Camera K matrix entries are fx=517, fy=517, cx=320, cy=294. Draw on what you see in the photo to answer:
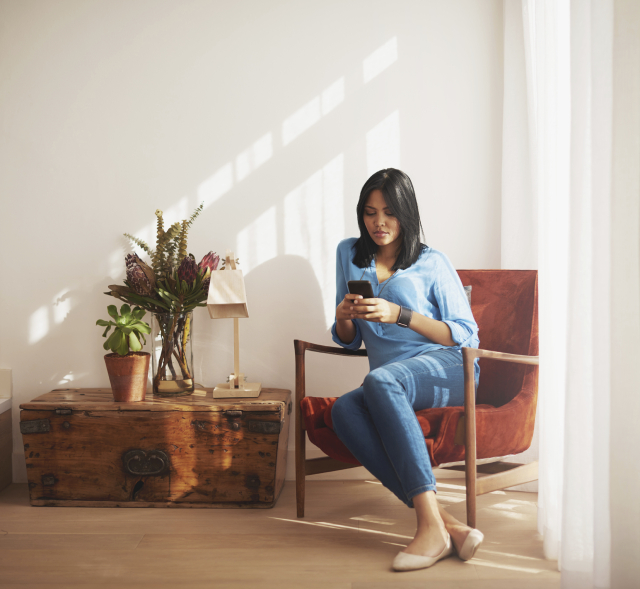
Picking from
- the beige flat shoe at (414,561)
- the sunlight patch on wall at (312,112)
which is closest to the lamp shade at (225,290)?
the sunlight patch on wall at (312,112)

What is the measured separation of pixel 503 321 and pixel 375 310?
62cm

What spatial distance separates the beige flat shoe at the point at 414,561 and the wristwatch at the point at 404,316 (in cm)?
64

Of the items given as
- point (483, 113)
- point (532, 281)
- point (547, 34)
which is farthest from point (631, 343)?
point (483, 113)

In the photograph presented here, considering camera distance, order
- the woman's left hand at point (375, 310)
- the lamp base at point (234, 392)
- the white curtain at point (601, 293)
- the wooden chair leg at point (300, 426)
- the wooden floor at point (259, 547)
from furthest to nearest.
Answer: the lamp base at point (234, 392)
the wooden chair leg at point (300, 426)
the woman's left hand at point (375, 310)
the wooden floor at point (259, 547)
the white curtain at point (601, 293)

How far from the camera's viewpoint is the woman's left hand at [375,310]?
1.65 meters

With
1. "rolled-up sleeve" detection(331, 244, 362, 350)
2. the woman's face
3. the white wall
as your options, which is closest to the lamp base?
the white wall

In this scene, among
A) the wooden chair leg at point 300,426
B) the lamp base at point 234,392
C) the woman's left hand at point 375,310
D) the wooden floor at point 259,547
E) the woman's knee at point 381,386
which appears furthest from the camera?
the lamp base at point 234,392

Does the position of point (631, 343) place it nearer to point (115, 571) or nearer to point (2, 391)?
point (115, 571)

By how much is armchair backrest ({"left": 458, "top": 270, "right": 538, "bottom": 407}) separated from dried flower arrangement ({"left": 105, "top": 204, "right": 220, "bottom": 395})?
3.54ft

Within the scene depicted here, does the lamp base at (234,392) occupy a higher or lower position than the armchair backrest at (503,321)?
lower

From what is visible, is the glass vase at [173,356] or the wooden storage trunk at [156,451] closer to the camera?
the wooden storage trunk at [156,451]

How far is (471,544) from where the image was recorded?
1.45 m

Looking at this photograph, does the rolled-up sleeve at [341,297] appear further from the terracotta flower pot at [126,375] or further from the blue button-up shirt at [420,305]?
the terracotta flower pot at [126,375]

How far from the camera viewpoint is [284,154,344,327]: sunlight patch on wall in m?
2.32
